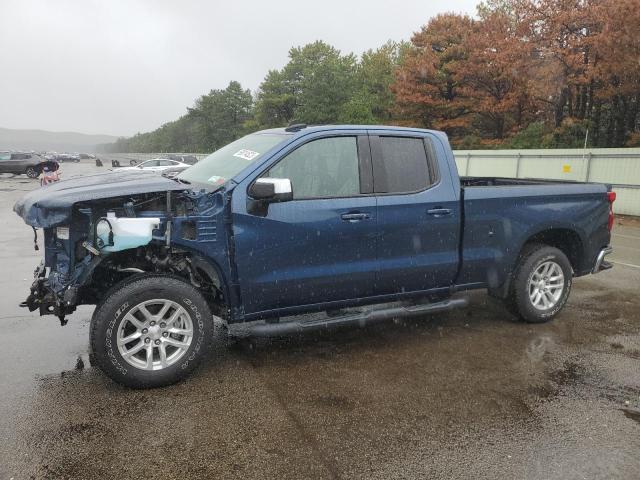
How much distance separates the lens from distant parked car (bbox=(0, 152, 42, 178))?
31.6 m

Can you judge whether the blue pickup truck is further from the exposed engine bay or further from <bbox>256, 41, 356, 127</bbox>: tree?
<bbox>256, 41, 356, 127</bbox>: tree

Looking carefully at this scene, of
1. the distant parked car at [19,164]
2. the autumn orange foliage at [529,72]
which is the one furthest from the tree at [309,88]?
the distant parked car at [19,164]

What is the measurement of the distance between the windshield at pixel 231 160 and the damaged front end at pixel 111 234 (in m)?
0.35

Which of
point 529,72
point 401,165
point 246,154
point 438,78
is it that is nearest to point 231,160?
point 246,154

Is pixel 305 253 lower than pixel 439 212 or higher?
lower

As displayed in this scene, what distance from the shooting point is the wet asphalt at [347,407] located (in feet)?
9.36

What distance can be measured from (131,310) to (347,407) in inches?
64.9

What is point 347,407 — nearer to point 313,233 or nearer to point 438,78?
point 313,233

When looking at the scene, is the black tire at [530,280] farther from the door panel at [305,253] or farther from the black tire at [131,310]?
the black tire at [131,310]

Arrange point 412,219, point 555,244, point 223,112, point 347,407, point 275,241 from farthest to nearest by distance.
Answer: point 223,112 → point 555,244 → point 412,219 → point 275,241 → point 347,407

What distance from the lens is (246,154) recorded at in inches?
169

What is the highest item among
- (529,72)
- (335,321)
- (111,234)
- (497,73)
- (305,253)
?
(497,73)

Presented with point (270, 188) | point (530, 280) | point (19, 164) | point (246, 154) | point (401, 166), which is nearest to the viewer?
point (270, 188)

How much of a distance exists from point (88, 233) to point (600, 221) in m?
4.98
